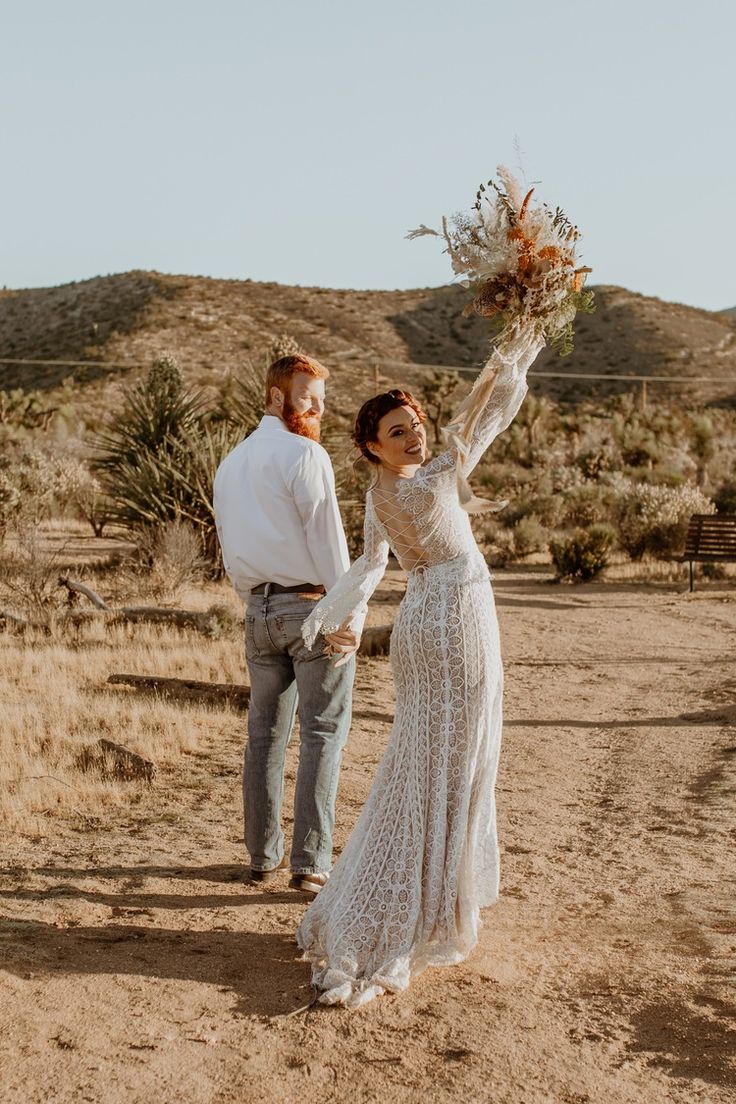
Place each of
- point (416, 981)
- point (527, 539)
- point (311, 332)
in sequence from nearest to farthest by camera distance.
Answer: point (416, 981), point (527, 539), point (311, 332)

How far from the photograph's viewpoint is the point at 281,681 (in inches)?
189

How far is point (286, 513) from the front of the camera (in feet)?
15.2

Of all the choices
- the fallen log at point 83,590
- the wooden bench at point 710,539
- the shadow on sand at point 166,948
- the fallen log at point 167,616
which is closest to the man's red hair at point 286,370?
the shadow on sand at point 166,948

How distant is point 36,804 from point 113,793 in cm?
41

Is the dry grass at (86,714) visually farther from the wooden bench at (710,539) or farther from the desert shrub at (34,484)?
the wooden bench at (710,539)

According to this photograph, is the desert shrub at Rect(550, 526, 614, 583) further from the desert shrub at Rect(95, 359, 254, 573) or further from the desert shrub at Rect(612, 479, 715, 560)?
the desert shrub at Rect(95, 359, 254, 573)

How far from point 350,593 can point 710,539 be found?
12.3 m

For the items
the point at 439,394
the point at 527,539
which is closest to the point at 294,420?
the point at 527,539

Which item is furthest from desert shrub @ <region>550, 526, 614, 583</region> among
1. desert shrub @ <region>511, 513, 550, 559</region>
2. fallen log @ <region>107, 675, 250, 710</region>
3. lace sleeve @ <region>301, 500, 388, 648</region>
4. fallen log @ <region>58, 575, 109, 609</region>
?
lace sleeve @ <region>301, 500, 388, 648</region>

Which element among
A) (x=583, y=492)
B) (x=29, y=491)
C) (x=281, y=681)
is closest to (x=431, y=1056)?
(x=281, y=681)

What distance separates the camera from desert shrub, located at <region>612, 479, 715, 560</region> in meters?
18.9

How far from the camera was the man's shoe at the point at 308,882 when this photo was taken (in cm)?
482

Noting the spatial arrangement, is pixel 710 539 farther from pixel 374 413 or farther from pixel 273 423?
pixel 374 413

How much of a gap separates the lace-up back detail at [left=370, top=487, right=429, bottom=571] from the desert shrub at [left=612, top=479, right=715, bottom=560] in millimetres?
15348
